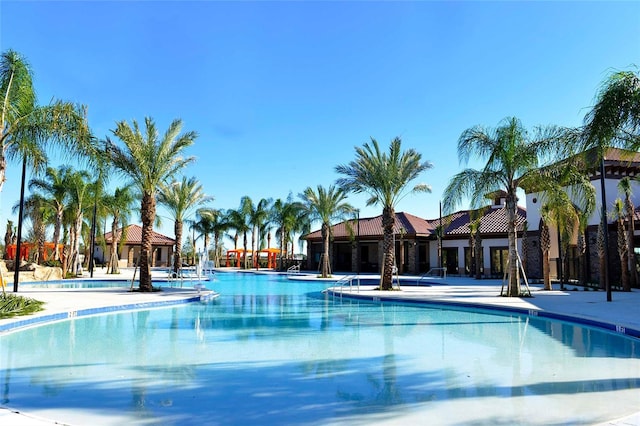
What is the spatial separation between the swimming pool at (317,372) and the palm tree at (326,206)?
1904 cm

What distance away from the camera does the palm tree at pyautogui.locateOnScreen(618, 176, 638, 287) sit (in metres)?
19.2

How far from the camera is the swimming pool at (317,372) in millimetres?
4652

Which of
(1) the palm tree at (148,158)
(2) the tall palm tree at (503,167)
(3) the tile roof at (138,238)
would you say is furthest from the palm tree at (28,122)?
(3) the tile roof at (138,238)

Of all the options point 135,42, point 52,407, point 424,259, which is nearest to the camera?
point 52,407

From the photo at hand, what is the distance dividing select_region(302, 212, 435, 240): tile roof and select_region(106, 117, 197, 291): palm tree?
19.8 m

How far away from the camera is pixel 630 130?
10.1m

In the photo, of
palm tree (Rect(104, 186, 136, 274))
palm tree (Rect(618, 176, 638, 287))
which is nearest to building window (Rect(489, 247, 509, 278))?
palm tree (Rect(618, 176, 638, 287))

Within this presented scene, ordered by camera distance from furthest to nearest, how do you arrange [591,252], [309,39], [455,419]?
[591,252]
[309,39]
[455,419]

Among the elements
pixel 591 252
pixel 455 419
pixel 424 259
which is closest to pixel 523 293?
pixel 591 252

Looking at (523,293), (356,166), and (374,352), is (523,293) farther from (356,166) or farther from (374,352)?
(374,352)

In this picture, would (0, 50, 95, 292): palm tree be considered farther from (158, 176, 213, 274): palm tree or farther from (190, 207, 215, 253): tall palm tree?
A: (190, 207, 215, 253): tall palm tree

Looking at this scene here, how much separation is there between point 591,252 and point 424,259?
653 inches

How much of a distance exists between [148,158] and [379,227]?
2574 cm

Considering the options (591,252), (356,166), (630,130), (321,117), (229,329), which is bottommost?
(229,329)
